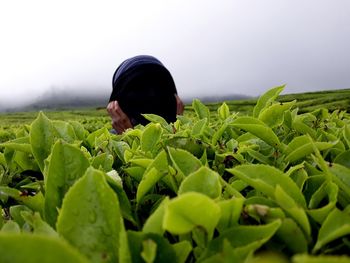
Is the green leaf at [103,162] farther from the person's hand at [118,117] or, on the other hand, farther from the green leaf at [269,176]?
the person's hand at [118,117]

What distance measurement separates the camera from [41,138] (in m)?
1.26

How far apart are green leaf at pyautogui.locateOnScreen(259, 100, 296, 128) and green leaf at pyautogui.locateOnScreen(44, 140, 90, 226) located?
2.57 feet

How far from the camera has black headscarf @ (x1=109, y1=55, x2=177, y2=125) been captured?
17.4ft

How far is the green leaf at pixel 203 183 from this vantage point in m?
0.81

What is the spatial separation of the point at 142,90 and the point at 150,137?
13.0 ft

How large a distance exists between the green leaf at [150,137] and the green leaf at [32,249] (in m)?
1.04

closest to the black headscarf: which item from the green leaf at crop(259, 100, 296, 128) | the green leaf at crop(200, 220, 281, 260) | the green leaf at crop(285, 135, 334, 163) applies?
the green leaf at crop(259, 100, 296, 128)

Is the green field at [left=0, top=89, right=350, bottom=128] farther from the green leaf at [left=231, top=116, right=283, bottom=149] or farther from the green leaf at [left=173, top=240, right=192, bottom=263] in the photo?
the green leaf at [left=173, top=240, right=192, bottom=263]

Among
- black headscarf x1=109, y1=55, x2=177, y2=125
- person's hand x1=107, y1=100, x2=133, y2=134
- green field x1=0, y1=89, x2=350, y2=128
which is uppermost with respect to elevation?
black headscarf x1=109, y1=55, x2=177, y2=125

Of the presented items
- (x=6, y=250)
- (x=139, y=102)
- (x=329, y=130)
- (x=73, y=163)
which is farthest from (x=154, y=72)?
(x=6, y=250)

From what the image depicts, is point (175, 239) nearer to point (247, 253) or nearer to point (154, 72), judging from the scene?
point (247, 253)

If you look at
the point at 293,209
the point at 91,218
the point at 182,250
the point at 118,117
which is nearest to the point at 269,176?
the point at 293,209

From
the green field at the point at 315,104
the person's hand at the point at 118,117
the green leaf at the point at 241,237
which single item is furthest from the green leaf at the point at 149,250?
the green field at the point at 315,104

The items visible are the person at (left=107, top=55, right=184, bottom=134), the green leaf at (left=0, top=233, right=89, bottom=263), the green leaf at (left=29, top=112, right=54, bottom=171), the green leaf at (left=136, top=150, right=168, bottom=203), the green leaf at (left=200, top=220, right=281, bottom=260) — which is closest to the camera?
the green leaf at (left=0, top=233, right=89, bottom=263)
